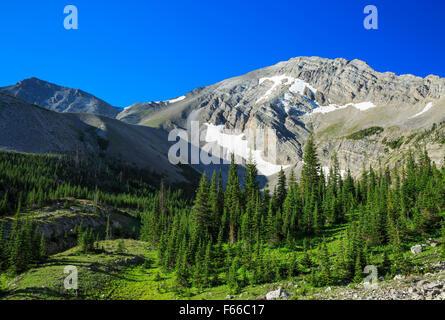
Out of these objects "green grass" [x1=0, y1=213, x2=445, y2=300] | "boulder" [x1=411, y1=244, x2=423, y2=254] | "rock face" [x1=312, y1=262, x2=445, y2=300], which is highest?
"boulder" [x1=411, y1=244, x2=423, y2=254]

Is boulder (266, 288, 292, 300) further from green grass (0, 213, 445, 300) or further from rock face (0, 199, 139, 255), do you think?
rock face (0, 199, 139, 255)

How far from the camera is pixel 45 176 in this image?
12862 cm

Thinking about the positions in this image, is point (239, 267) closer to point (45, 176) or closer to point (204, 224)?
point (204, 224)

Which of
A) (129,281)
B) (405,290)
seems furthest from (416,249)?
(129,281)

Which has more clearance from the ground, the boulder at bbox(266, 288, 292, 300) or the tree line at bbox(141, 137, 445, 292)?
the tree line at bbox(141, 137, 445, 292)

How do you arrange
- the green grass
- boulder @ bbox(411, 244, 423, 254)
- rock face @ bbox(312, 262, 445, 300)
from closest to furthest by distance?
1. rock face @ bbox(312, 262, 445, 300)
2. the green grass
3. boulder @ bbox(411, 244, 423, 254)

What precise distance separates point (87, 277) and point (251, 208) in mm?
30311

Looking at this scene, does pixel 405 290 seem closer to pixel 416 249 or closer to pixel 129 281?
pixel 416 249

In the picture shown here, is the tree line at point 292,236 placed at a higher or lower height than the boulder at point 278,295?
higher

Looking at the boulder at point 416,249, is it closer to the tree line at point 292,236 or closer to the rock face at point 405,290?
the tree line at point 292,236

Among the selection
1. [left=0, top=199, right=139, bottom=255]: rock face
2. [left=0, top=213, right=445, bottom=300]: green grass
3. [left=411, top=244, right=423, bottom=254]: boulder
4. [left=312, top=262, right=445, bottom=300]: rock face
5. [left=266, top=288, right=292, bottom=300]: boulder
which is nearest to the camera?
[left=312, top=262, right=445, bottom=300]: rock face

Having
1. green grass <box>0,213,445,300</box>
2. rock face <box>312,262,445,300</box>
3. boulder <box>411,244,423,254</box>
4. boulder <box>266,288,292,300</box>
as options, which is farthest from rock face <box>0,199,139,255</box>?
boulder <box>411,244,423,254</box>

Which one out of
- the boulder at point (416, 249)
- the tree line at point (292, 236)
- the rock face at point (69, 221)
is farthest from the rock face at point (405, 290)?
the rock face at point (69, 221)
